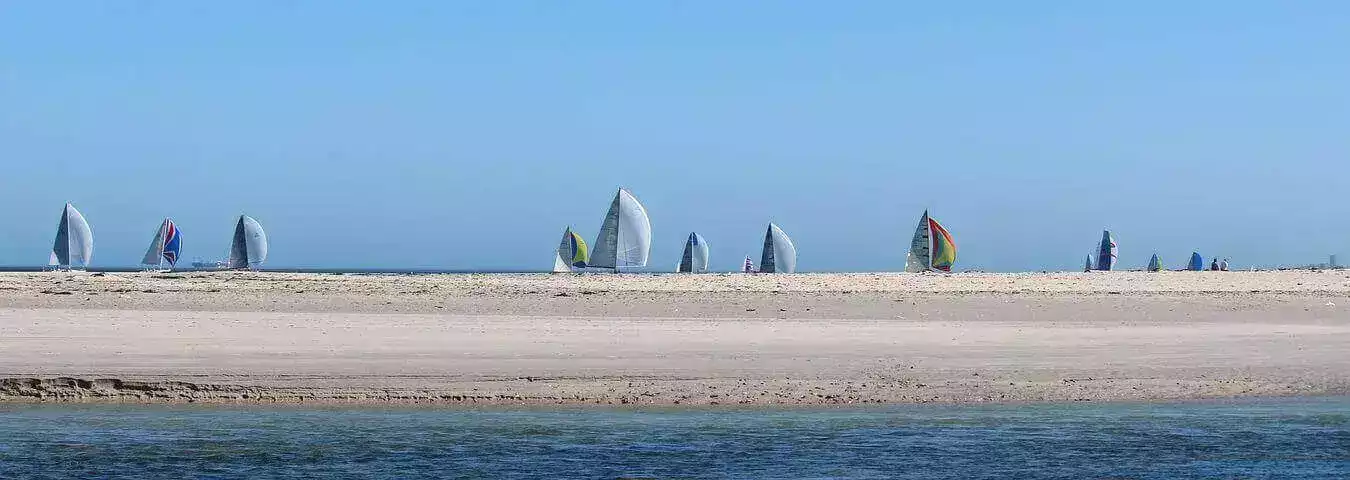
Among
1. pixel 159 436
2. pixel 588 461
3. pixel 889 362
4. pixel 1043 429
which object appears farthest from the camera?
pixel 889 362

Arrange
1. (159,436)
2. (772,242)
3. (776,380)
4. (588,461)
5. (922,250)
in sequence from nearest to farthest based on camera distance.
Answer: (588,461), (159,436), (776,380), (922,250), (772,242)

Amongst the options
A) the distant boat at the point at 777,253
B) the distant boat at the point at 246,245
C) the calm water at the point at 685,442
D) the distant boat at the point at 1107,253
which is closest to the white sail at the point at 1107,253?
the distant boat at the point at 1107,253

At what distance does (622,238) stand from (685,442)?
155 ft

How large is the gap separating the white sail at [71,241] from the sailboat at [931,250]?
42.7 m

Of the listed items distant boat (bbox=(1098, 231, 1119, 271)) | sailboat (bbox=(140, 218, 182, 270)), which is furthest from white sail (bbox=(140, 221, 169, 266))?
distant boat (bbox=(1098, 231, 1119, 271))

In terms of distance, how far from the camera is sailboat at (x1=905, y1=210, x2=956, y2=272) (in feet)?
200

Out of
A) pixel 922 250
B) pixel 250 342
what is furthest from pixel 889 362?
pixel 922 250

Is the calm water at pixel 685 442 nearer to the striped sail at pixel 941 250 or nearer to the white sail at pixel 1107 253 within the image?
the striped sail at pixel 941 250

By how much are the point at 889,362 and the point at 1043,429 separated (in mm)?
3796

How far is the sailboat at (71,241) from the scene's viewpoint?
70.4 meters

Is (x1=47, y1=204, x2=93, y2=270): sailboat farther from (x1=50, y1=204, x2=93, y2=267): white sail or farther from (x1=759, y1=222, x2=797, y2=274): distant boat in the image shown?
(x1=759, y1=222, x2=797, y2=274): distant boat

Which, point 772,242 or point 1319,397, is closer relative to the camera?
point 1319,397

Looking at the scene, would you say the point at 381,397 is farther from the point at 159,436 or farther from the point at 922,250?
the point at 922,250

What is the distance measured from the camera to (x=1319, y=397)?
14344 mm
